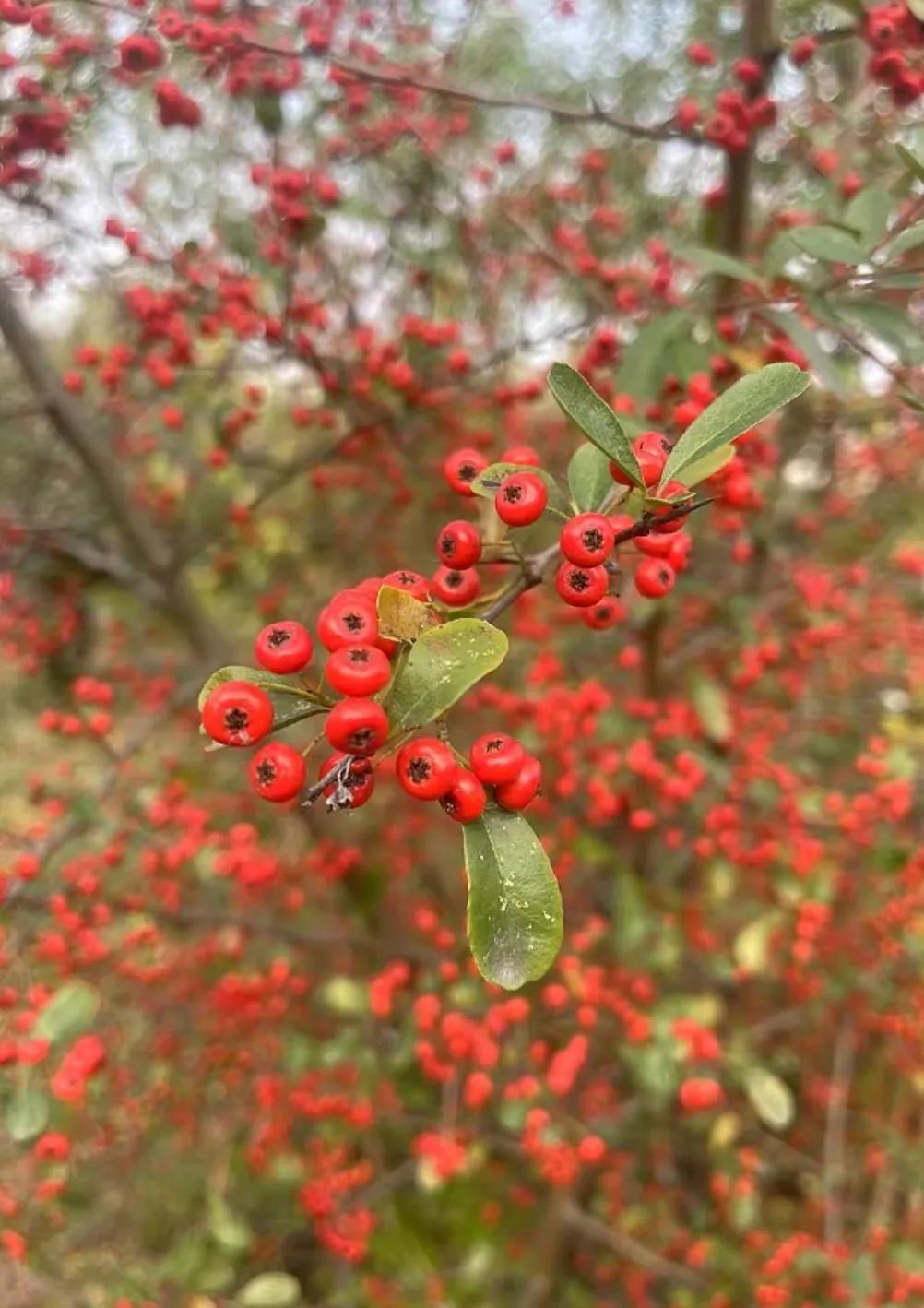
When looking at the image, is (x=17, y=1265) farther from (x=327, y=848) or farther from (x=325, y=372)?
(x=325, y=372)

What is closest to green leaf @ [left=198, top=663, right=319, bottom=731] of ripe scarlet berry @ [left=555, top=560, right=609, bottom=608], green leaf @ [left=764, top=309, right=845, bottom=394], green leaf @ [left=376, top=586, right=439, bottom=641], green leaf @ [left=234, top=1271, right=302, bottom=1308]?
green leaf @ [left=376, top=586, right=439, bottom=641]

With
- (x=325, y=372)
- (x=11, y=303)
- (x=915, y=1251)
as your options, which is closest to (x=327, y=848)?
(x=325, y=372)

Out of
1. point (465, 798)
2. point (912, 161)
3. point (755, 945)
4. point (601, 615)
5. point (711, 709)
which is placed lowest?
point (755, 945)

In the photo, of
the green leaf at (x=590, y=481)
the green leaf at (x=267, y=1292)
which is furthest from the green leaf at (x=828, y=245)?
the green leaf at (x=267, y=1292)

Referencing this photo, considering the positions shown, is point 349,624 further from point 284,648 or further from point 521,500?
point 521,500

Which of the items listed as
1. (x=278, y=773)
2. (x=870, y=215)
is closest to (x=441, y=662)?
(x=278, y=773)

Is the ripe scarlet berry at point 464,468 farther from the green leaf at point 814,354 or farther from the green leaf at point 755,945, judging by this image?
the green leaf at point 755,945

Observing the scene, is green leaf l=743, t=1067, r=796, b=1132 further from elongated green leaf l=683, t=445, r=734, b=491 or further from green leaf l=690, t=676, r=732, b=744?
elongated green leaf l=683, t=445, r=734, b=491
